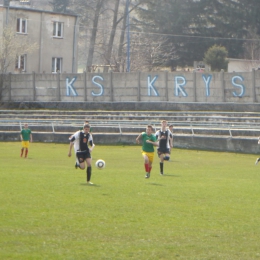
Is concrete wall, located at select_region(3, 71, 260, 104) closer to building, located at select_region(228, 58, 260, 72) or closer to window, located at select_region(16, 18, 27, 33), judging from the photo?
window, located at select_region(16, 18, 27, 33)

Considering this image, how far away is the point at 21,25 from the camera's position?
185 feet

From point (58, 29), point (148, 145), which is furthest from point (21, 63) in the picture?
point (148, 145)

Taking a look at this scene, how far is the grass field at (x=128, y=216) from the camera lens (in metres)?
8.88

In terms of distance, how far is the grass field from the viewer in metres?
8.88

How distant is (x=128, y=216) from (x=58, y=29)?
4930 centimetres

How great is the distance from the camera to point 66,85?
1901 inches

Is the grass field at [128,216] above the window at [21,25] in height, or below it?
below

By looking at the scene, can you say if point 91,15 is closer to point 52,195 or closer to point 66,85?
point 66,85

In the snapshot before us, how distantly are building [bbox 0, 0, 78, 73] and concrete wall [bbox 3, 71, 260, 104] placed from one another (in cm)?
685

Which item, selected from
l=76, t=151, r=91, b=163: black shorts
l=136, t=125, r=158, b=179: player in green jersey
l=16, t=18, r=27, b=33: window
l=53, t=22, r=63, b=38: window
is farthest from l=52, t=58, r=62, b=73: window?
l=76, t=151, r=91, b=163: black shorts

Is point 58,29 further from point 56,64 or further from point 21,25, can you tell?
point 21,25

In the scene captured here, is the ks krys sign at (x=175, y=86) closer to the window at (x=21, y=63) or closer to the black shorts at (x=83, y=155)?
the window at (x=21, y=63)

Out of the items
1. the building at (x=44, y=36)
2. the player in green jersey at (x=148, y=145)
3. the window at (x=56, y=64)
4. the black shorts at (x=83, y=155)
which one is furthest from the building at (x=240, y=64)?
the black shorts at (x=83, y=155)

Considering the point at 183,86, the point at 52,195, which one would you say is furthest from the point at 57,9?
the point at 52,195
